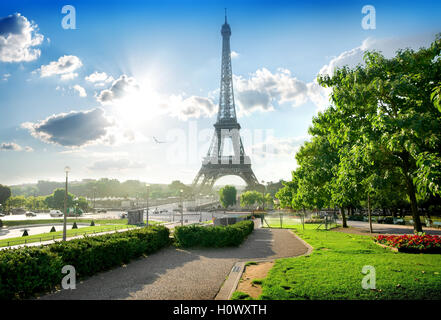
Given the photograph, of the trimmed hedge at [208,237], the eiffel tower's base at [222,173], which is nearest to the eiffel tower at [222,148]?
the eiffel tower's base at [222,173]

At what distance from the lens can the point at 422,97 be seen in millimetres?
10273

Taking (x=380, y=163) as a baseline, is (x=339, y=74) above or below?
above

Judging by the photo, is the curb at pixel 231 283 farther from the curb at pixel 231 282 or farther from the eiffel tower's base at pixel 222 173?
the eiffel tower's base at pixel 222 173

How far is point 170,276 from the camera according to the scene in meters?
9.77

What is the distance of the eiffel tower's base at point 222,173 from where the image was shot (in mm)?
72812

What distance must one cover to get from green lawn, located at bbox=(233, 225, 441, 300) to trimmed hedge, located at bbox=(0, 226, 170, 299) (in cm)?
642

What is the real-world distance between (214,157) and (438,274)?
67.8m

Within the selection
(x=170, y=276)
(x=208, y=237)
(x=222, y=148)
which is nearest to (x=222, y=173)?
(x=222, y=148)

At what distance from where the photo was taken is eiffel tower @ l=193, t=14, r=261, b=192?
7150 cm

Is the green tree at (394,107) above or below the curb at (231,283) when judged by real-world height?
above

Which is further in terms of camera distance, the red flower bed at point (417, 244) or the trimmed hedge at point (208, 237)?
the trimmed hedge at point (208, 237)

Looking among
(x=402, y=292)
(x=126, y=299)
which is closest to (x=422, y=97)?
(x=402, y=292)

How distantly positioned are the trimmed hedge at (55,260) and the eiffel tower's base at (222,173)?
58.6m
